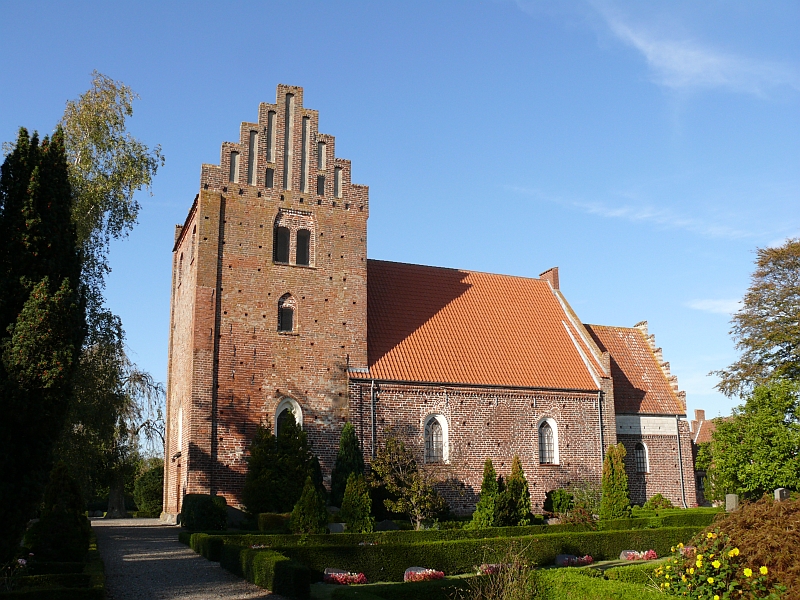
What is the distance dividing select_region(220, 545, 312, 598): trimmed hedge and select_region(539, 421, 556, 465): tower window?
51.2ft

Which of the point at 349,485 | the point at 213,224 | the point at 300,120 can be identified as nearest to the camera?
the point at 349,485

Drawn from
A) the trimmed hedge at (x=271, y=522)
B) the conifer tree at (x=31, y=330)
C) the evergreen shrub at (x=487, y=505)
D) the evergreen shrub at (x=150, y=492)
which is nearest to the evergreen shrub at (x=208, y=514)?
the trimmed hedge at (x=271, y=522)

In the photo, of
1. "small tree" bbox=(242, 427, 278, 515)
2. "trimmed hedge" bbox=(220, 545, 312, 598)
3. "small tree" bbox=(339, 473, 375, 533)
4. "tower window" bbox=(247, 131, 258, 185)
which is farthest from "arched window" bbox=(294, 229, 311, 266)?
"trimmed hedge" bbox=(220, 545, 312, 598)

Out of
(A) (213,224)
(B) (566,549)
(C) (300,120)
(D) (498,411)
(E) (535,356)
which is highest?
(C) (300,120)

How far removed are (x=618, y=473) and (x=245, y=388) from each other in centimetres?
1338

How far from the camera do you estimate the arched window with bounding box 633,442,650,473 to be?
30.6m

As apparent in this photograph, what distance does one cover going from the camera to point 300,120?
2727 centimetres

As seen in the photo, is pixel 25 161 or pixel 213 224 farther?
pixel 213 224

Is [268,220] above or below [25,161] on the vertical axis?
above

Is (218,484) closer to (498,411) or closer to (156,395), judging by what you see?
(498,411)

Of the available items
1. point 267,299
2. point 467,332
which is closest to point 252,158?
point 267,299

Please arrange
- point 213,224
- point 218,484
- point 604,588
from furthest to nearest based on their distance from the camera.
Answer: point 213,224 < point 218,484 < point 604,588

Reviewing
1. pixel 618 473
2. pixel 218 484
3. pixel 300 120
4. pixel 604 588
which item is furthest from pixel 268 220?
pixel 604 588

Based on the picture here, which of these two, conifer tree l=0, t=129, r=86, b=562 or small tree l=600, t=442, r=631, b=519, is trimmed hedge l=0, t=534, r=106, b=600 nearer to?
conifer tree l=0, t=129, r=86, b=562
